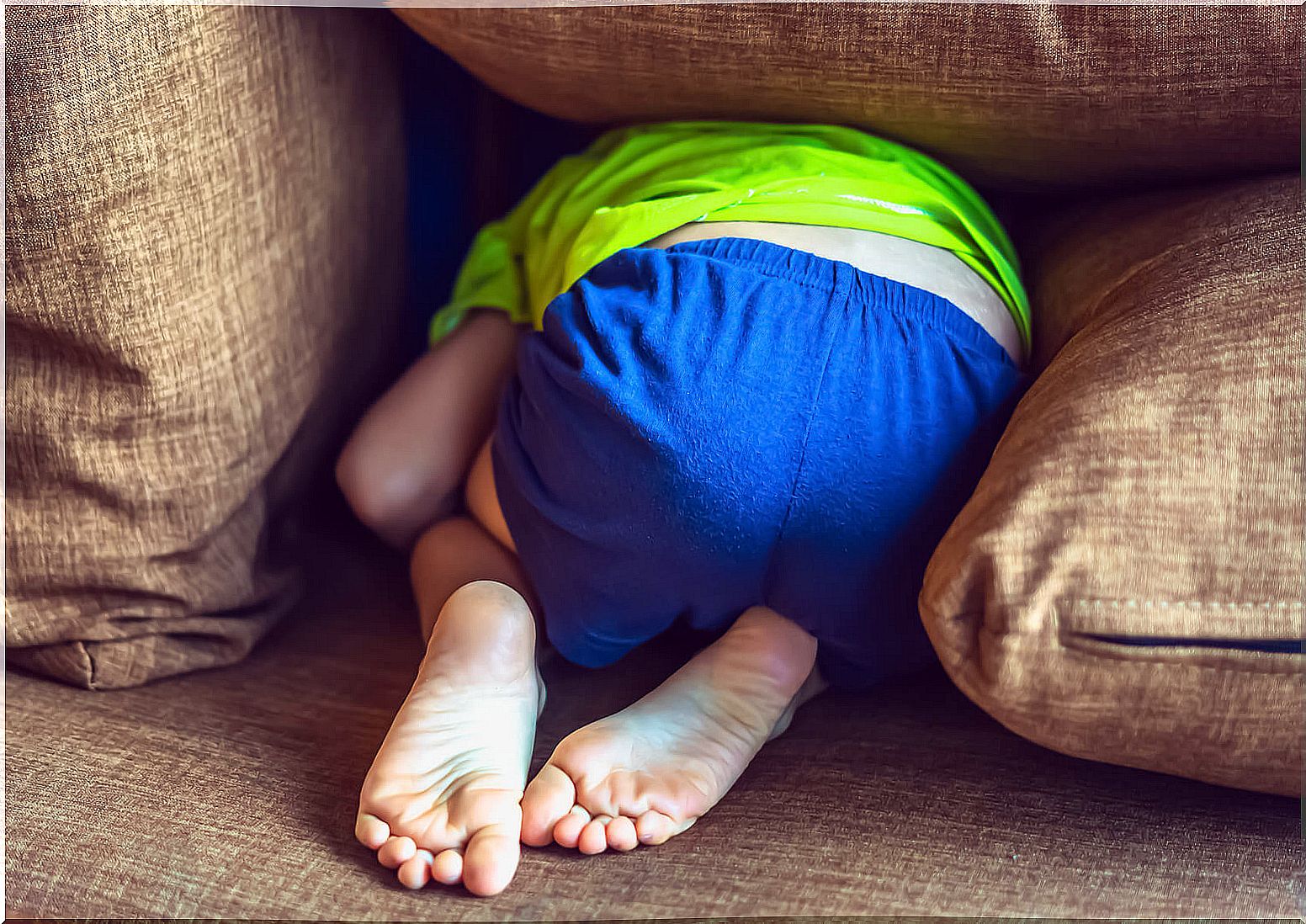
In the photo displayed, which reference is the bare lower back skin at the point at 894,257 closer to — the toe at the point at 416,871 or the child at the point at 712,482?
the child at the point at 712,482

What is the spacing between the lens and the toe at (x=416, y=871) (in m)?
0.50

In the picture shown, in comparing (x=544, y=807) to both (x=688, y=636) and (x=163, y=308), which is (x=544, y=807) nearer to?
(x=688, y=636)

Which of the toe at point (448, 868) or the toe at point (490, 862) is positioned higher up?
the toe at point (490, 862)

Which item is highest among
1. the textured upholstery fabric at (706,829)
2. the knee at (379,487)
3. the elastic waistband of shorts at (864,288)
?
the elastic waistband of shorts at (864,288)

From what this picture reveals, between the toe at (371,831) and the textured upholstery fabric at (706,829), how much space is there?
0.01m

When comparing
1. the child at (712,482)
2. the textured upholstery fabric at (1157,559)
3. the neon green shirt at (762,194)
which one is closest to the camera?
the textured upholstery fabric at (1157,559)

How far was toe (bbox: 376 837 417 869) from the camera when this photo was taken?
0.50 metres

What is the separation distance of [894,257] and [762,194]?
0.31ft

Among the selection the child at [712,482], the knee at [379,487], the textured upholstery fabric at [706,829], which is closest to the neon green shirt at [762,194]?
the child at [712,482]

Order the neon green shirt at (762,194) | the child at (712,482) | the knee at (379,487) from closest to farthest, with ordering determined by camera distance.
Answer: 1. the child at (712,482)
2. the neon green shirt at (762,194)
3. the knee at (379,487)

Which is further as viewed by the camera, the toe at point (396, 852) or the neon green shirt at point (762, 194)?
the neon green shirt at point (762, 194)

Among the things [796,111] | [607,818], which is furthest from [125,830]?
[796,111]

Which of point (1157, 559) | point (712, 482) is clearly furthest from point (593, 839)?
point (1157, 559)

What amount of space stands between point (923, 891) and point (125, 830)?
1.31 feet
